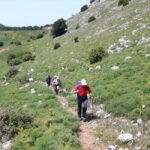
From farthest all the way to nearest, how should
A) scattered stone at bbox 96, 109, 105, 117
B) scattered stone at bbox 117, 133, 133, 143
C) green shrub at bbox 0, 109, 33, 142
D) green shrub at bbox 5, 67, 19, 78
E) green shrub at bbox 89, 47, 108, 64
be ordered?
green shrub at bbox 5, 67, 19, 78
green shrub at bbox 89, 47, 108, 64
scattered stone at bbox 96, 109, 105, 117
green shrub at bbox 0, 109, 33, 142
scattered stone at bbox 117, 133, 133, 143

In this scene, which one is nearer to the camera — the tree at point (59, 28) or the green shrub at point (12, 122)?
Result: the green shrub at point (12, 122)

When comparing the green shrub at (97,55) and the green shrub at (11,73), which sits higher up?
the green shrub at (97,55)

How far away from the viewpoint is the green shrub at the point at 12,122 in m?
7.33

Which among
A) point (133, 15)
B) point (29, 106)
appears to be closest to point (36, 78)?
point (29, 106)

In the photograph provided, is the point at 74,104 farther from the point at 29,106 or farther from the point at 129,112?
the point at 129,112

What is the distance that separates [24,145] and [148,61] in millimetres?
11865

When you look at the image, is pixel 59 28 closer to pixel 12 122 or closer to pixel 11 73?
Answer: pixel 11 73

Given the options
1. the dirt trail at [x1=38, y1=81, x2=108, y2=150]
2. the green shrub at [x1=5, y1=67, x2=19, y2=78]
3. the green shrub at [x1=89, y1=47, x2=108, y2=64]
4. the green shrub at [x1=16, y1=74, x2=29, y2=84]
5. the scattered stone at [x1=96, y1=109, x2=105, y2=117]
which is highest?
the green shrub at [x1=89, y1=47, x2=108, y2=64]

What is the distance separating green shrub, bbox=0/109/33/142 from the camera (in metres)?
7.33

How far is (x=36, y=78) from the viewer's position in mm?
22750

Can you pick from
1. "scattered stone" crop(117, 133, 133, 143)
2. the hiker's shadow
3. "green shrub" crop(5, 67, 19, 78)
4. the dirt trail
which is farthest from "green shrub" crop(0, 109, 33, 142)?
"green shrub" crop(5, 67, 19, 78)

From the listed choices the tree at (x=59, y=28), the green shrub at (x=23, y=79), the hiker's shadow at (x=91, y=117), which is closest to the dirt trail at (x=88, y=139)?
the hiker's shadow at (x=91, y=117)

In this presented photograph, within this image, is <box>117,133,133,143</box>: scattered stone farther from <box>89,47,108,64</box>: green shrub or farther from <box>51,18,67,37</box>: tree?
<box>51,18,67,37</box>: tree

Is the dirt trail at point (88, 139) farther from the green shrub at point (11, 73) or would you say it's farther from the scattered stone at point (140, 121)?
the green shrub at point (11, 73)
